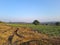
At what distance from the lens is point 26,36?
9.64 meters

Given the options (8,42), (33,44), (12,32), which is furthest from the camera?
(12,32)

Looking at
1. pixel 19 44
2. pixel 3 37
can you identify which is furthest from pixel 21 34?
pixel 19 44

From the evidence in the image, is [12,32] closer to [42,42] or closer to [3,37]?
[3,37]

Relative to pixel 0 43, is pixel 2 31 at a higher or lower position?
higher

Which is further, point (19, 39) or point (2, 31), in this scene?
point (2, 31)

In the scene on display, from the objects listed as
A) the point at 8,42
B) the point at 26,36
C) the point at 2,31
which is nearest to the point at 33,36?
the point at 26,36

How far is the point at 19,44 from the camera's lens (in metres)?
8.23

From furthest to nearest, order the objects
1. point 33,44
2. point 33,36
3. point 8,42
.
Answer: point 33,36 → point 8,42 → point 33,44

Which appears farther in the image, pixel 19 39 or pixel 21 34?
pixel 21 34

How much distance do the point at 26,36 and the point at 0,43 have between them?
1.70m

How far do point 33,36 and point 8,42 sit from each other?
170 cm

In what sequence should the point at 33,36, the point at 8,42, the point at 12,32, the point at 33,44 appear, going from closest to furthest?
the point at 33,44 → the point at 8,42 → the point at 33,36 → the point at 12,32

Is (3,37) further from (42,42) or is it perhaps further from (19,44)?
(42,42)

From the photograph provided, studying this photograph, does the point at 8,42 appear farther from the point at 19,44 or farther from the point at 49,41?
the point at 49,41
